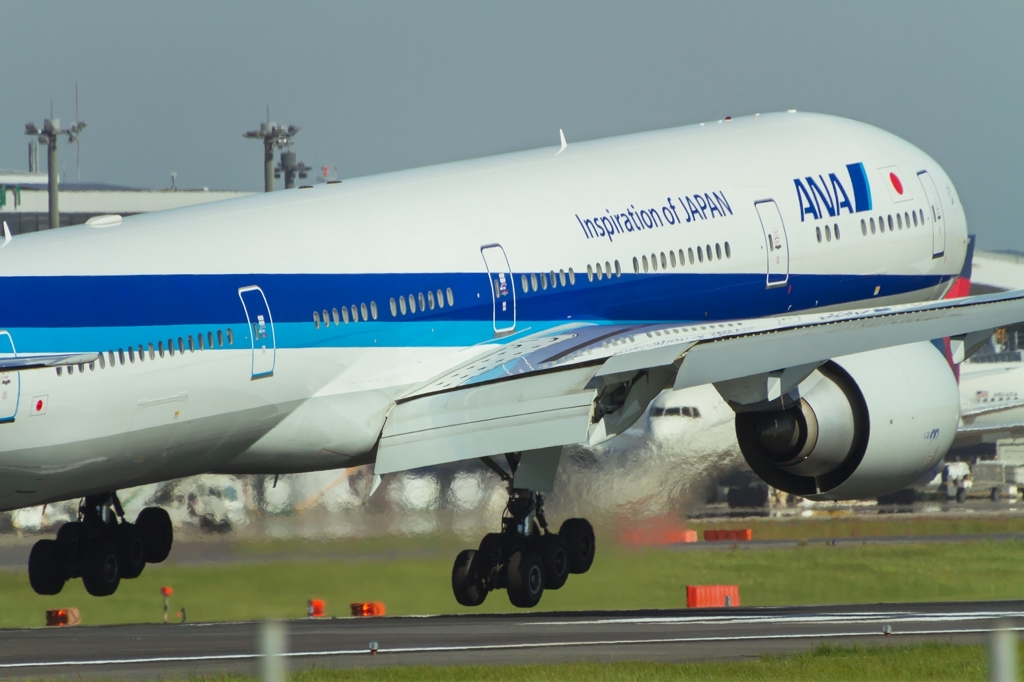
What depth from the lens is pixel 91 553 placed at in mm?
21281

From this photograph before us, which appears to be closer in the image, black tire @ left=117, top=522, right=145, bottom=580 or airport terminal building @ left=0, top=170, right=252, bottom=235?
black tire @ left=117, top=522, right=145, bottom=580

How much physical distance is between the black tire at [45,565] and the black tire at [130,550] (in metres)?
0.73

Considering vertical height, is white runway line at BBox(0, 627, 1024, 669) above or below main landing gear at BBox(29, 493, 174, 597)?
below

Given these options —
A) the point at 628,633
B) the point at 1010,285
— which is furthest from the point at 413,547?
the point at 1010,285

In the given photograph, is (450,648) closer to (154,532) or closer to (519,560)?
(519,560)

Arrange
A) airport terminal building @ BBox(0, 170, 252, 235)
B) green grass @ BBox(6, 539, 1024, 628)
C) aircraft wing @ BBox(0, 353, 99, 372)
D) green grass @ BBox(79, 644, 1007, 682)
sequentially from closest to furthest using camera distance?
aircraft wing @ BBox(0, 353, 99, 372) → green grass @ BBox(79, 644, 1007, 682) → green grass @ BBox(6, 539, 1024, 628) → airport terminal building @ BBox(0, 170, 252, 235)

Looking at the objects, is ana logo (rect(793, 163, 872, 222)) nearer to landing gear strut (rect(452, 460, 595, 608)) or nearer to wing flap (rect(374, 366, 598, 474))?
landing gear strut (rect(452, 460, 595, 608))

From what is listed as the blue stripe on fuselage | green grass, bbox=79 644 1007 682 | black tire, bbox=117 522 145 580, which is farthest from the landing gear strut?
black tire, bbox=117 522 145 580

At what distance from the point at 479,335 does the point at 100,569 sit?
563 cm

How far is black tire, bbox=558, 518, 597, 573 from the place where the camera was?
20922 millimetres

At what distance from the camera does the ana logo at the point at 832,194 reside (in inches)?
953

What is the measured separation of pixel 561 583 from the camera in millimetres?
20781

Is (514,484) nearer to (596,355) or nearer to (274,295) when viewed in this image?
(596,355)

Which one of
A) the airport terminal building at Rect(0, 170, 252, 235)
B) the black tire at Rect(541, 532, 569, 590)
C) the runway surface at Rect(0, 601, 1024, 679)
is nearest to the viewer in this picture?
the black tire at Rect(541, 532, 569, 590)
